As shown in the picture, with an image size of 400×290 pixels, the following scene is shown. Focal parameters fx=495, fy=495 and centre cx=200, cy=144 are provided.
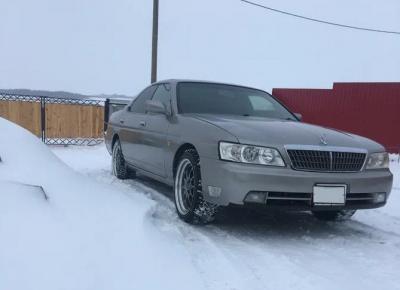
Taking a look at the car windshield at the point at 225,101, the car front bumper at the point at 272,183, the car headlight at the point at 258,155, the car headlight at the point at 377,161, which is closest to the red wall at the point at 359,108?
the car windshield at the point at 225,101

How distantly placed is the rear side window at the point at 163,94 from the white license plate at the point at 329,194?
2.08 metres

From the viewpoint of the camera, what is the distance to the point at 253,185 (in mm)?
3916

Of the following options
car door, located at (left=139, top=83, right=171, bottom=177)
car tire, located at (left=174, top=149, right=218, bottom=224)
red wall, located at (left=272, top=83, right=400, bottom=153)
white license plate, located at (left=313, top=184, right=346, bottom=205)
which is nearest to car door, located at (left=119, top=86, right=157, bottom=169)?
car door, located at (left=139, top=83, right=171, bottom=177)

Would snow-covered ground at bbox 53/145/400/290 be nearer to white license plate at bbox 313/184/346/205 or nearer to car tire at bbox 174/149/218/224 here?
car tire at bbox 174/149/218/224

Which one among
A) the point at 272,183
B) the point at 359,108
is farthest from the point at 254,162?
the point at 359,108

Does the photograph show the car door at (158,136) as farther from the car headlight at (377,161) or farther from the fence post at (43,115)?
the fence post at (43,115)

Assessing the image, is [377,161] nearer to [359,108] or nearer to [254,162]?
[254,162]

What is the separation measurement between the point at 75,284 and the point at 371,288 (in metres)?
1.86

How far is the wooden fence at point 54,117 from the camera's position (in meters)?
14.0

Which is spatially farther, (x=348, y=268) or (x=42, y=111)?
(x=42, y=111)

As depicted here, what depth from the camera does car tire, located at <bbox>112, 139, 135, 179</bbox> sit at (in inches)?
278

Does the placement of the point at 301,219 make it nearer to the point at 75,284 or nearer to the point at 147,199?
the point at 147,199

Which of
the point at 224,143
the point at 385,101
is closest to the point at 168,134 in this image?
the point at 224,143

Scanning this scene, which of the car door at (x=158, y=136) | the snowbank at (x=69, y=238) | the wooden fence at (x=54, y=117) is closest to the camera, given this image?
the snowbank at (x=69, y=238)
